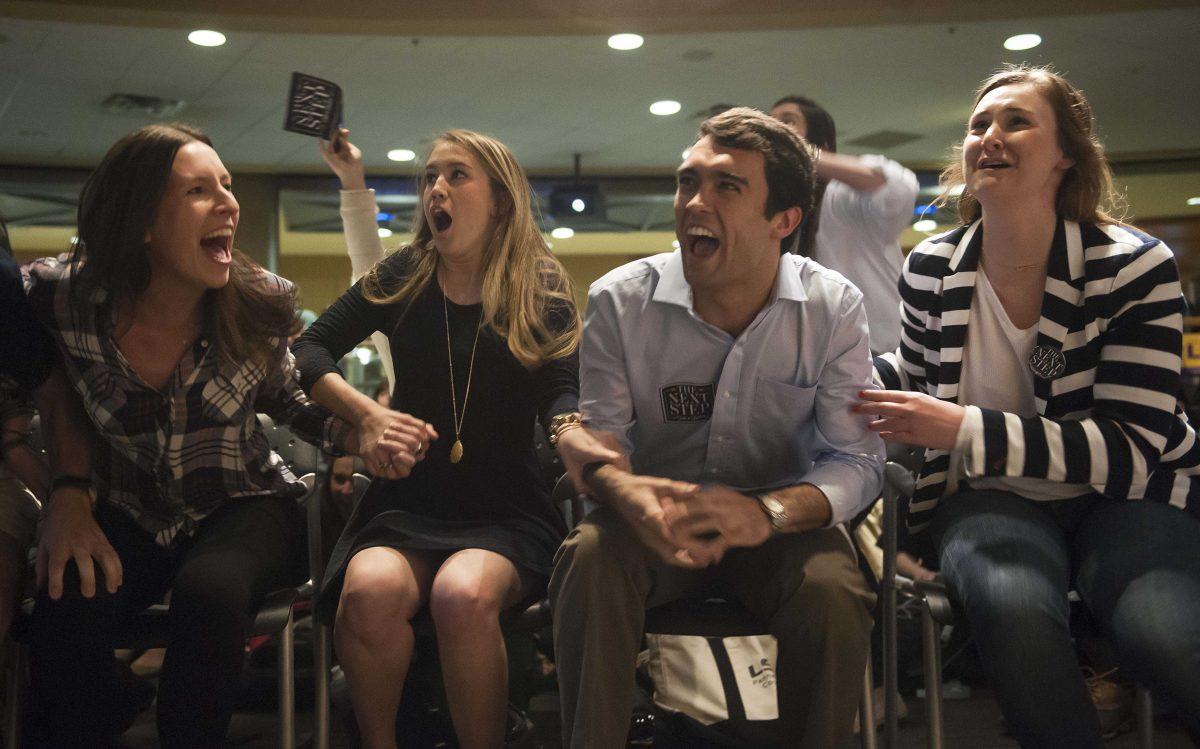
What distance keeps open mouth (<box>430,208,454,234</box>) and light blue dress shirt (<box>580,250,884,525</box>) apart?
0.49 metres

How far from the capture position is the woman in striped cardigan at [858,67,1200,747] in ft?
4.96

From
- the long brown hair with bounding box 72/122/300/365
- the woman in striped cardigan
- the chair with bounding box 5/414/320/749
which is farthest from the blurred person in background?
the chair with bounding box 5/414/320/749

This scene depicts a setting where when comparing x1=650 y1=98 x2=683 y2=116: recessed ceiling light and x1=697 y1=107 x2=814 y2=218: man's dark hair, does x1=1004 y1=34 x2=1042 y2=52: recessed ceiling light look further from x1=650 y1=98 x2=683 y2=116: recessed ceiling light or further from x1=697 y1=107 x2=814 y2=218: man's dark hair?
x1=697 y1=107 x2=814 y2=218: man's dark hair

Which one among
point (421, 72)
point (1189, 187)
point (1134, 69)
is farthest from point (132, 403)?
point (1189, 187)

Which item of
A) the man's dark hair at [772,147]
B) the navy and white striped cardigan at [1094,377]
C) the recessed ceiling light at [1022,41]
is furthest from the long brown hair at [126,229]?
the recessed ceiling light at [1022,41]

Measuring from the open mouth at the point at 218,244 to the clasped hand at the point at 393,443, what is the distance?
42cm

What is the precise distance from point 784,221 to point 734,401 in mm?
353

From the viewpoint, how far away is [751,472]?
74.4 inches

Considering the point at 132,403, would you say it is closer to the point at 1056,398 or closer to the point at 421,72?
the point at 1056,398

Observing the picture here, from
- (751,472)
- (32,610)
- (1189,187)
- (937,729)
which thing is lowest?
(937,729)

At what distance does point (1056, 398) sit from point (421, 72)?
224 inches

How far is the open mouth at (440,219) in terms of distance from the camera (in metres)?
2.24

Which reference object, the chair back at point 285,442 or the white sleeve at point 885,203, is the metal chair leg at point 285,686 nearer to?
the chair back at point 285,442

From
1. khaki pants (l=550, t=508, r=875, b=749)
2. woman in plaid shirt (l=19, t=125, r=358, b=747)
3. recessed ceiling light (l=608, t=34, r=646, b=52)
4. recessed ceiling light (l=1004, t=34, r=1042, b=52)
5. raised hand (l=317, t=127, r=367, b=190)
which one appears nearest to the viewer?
khaki pants (l=550, t=508, r=875, b=749)
